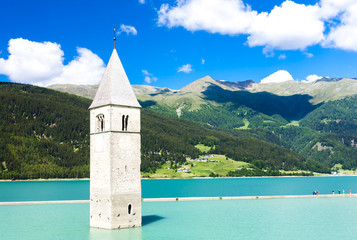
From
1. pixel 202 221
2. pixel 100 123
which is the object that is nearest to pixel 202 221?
pixel 202 221

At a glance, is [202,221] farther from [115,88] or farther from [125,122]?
[115,88]

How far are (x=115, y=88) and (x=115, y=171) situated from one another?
9.66 m

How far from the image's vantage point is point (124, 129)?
48844mm

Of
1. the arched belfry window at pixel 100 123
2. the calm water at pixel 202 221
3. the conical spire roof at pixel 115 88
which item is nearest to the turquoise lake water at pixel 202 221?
the calm water at pixel 202 221

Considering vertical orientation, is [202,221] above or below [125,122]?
below

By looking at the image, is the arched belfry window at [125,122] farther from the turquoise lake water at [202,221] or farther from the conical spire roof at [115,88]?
the turquoise lake water at [202,221]

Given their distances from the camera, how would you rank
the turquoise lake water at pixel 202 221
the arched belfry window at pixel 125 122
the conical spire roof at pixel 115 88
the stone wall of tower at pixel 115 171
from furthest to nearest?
the arched belfry window at pixel 125 122, the conical spire roof at pixel 115 88, the turquoise lake water at pixel 202 221, the stone wall of tower at pixel 115 171

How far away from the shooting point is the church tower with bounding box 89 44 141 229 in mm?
46594

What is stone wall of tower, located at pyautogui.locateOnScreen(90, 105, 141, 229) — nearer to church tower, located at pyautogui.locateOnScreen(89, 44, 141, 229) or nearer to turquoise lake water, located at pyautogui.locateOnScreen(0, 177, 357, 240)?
church tower, located at pyautogui.locateOnScreen(89, 44, 141, 229)

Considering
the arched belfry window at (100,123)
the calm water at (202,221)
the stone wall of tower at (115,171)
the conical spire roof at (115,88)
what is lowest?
the calm water at (202,221)

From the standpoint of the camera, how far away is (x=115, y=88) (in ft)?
163

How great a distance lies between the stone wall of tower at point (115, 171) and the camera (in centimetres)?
4650

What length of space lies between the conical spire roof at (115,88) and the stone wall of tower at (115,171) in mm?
757

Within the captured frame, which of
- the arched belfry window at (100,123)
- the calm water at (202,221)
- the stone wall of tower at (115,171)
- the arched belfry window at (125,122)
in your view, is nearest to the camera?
the stone wall of tower at (115,171)
